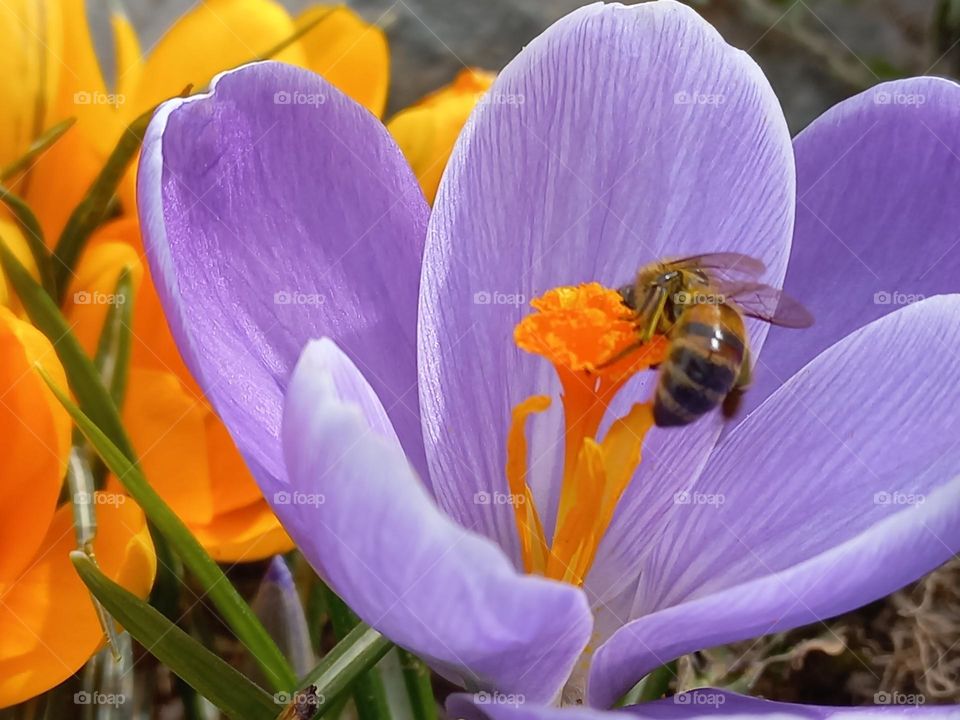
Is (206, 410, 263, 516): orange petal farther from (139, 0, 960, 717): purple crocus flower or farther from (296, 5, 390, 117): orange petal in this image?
(296, 5, 390, 117): orange petal

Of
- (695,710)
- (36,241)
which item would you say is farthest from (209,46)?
(695,710)

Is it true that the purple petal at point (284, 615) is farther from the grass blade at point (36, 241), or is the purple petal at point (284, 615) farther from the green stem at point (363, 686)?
the grass blade at point (36, 241)

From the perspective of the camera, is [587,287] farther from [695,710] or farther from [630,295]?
[695,710]

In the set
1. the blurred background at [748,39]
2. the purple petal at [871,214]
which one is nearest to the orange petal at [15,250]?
the purple petal at [871,214]

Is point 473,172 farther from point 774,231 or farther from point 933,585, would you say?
point 933,585

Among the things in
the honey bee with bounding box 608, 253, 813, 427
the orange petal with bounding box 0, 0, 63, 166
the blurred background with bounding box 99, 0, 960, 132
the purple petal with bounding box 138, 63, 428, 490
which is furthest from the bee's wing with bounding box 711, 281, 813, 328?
the blurred background with bounding box 99, 0, 960, 132
